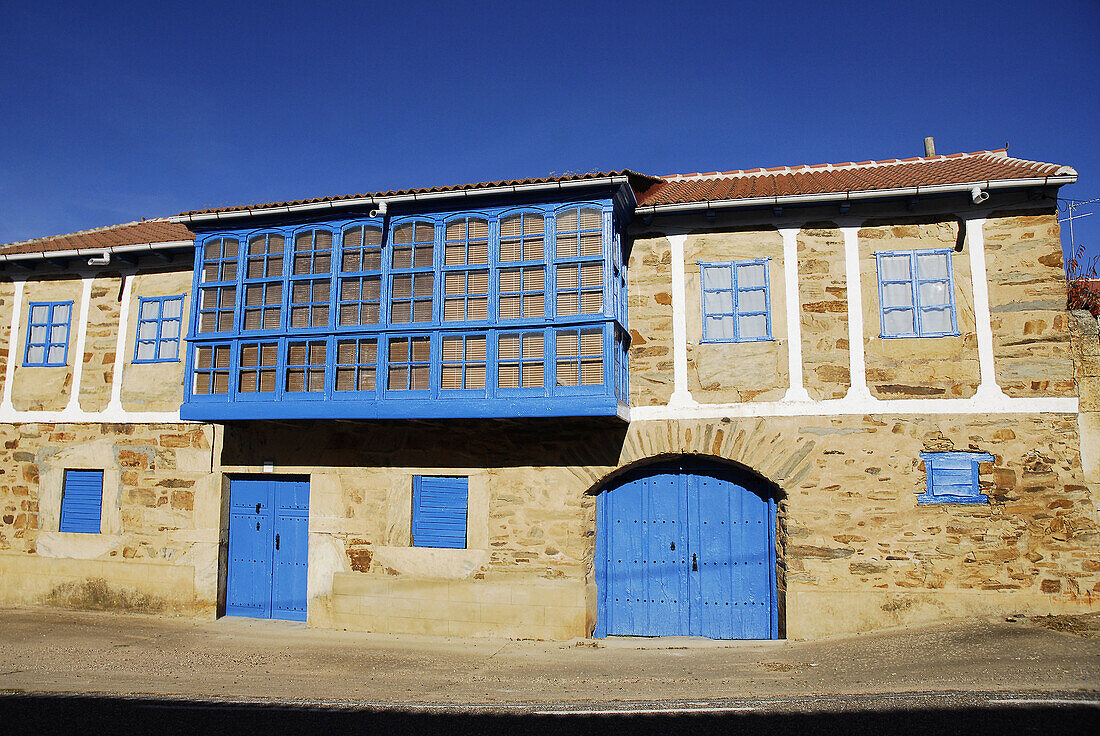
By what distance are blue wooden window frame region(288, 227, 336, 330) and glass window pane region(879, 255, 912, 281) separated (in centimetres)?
694

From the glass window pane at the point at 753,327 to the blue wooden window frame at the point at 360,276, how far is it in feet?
15.0

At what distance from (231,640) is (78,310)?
582 cm

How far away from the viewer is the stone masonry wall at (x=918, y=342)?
8305 millimetres

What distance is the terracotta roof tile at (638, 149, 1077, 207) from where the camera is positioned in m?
8.52

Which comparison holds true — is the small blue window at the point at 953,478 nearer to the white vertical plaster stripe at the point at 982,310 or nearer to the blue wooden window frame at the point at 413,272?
the white vertical plaster stripe at the point at 982,310

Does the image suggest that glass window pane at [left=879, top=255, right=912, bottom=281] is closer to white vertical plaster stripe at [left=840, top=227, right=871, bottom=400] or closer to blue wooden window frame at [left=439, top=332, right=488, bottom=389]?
white vertical plaster stripe at [left=840, top=227, right=871, bottom=400]

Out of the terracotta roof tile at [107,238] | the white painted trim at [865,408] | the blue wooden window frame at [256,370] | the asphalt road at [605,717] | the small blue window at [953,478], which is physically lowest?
the asphalt road at [605,717]

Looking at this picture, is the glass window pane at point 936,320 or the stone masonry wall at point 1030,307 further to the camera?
the glass window pane at point 936,320

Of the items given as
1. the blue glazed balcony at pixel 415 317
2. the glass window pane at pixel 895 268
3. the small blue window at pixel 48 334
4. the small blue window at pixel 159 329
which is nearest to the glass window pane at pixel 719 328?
the blue glazed balcony at pixel 415 317

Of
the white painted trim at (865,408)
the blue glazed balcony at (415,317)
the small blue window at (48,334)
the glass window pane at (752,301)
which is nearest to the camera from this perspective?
the white painted trim at (865,408)

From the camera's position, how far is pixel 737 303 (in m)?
8.91

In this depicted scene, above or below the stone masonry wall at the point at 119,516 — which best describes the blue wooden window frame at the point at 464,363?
above

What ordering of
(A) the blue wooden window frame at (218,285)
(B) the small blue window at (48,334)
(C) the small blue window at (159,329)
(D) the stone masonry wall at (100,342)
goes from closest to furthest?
(A) the blue wooden window frame at (218,285), (C) the small blue window at (159,329), (D) the stone masonry wall at (100,342), (B) the small blue window at (48,334)

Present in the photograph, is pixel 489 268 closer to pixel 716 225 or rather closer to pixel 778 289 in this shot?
pixel 716 225
